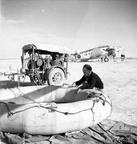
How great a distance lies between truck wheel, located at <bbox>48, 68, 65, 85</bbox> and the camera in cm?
865

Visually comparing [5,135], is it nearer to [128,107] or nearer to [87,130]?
[87,130]

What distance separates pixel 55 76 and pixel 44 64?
89cm

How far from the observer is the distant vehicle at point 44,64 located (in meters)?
8.48

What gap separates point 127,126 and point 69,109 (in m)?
1.79

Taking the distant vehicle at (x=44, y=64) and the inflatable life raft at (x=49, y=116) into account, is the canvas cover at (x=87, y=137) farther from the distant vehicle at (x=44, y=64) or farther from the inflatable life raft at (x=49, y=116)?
the distant vehicle at (x=44, y=64)

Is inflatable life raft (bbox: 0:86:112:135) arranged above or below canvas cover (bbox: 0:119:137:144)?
above

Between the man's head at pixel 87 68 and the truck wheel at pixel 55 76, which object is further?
the truck wheel at pixel 55 76

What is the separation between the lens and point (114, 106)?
20.7ft

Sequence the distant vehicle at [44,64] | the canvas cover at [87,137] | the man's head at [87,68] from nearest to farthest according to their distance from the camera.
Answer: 1. the canvas cover at [87,137]
2. the man's head at [87,68]
3. the distant vehicle at [44,64]

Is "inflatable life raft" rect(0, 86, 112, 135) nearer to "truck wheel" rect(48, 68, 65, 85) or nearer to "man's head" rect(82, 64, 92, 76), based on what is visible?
"man's head" rect(82, 64, 92, 76)

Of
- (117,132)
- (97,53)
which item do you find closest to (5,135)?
(117,132)

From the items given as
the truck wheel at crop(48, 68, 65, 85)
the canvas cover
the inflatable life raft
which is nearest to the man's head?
the inflatable life raft

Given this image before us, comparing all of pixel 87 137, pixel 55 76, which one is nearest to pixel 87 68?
pixel 87 137

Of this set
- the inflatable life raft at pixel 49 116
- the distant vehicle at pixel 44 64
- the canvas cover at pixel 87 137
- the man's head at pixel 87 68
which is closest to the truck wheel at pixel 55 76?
the distant vehicle at pixel 44 64
